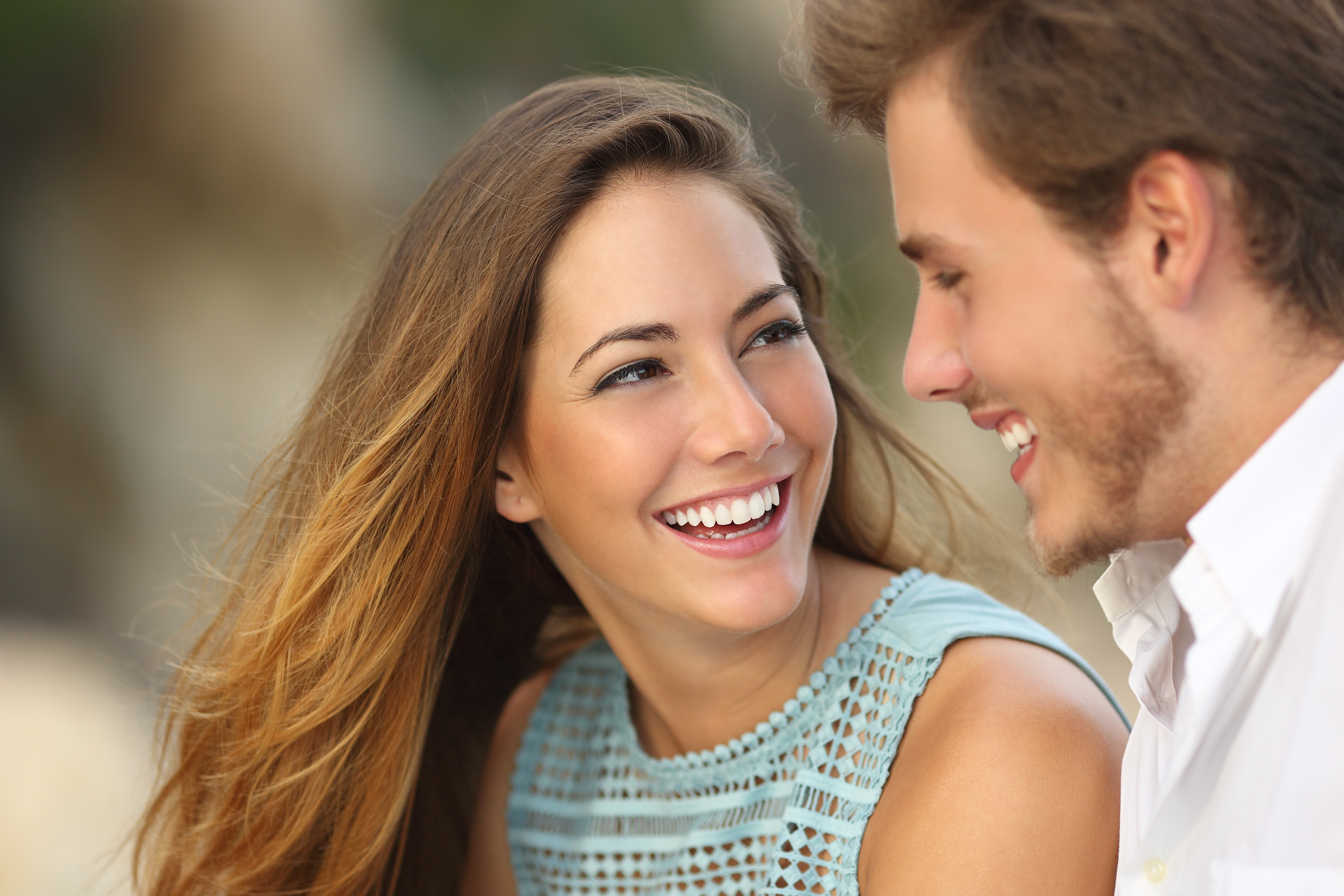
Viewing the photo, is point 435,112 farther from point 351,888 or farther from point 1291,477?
point 1291,477

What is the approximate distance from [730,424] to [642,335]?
220 millimetres

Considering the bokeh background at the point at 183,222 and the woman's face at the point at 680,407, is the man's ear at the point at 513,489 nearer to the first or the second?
the woman's face at the point at 680,407

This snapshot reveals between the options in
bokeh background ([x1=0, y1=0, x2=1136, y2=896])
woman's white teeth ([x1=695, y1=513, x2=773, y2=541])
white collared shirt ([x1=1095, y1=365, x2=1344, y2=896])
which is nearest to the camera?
white collared shirt ([x1=1095, y1=365, x2=1344, y2=896])

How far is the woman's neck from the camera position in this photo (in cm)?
232

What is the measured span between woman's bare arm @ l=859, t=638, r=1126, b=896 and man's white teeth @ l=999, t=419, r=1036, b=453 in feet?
1.35

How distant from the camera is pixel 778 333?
2.23m

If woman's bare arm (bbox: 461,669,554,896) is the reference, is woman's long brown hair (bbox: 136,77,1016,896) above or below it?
above

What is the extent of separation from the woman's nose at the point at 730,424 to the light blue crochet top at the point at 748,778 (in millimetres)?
483

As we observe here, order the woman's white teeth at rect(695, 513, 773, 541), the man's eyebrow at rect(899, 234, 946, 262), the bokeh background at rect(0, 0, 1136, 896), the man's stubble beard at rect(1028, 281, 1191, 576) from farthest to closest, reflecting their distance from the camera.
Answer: the bokeh background at rect(0, 0, 1136, 896)
the woman's white teeth at rect(695, 513, 773, 541)
the man's eyebrow at rect(899, 234, 946, 262)
the man's stubble beard at rect(1028, 281, 1191, 576)

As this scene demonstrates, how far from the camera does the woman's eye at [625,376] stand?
2090mm

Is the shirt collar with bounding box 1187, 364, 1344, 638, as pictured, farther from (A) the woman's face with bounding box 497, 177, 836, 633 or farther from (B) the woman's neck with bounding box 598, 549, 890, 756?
(B) the woman's neck with bounding box 598, 549, 890, 756

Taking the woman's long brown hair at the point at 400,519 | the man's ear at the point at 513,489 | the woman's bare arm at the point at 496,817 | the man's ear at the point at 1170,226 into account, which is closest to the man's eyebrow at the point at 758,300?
the woman's long brown hair at the point at 400,519

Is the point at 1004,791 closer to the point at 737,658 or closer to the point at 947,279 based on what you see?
the point at 737,658

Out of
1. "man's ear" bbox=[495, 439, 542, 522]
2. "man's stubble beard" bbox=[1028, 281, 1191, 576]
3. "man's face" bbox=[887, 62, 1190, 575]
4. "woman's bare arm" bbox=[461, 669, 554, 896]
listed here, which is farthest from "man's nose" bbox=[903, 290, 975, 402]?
"woman's bare arm" bbox=[461, 669, 554, 896]
